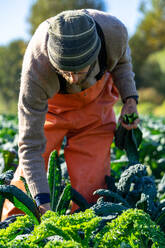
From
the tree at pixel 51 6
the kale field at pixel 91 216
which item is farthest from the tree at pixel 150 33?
the kale field at pixel 91 216

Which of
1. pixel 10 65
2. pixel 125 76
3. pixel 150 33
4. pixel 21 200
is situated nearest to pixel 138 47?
pixel 150 33

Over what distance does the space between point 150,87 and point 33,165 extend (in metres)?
25.2

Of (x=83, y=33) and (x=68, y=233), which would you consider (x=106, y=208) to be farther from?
(x=83, y=33)

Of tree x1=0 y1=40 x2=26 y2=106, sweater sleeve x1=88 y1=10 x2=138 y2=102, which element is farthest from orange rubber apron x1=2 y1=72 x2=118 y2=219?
tree x1=0 y1=40 x2=26 y2=106

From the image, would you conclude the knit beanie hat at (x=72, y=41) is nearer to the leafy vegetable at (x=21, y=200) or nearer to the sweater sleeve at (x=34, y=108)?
the sweater sleeve at (x=34, y=108)

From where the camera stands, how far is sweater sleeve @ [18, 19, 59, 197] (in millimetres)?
2324

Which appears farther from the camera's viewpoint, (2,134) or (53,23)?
(2,134)

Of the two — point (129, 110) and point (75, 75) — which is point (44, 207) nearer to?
point (75, 75)

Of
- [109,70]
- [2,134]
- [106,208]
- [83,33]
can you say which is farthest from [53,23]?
[2,134]

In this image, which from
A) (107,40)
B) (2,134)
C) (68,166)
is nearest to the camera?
(107,40)

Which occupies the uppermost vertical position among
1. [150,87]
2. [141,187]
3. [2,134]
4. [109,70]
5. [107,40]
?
[107,40]

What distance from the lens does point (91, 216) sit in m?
1.60

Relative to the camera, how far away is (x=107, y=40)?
8.34 feet

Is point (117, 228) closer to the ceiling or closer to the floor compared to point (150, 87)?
closer to the ceiling
